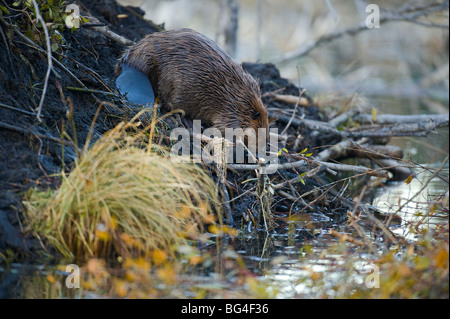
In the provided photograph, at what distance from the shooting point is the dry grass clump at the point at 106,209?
11.9 ft

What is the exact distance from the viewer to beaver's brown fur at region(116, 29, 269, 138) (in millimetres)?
5156

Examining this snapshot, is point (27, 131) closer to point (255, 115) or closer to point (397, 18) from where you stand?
point (255, 115)

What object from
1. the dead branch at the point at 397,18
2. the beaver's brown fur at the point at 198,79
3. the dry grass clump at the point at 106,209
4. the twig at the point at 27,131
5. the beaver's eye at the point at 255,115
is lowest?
the dry grass clump at the point at 106,209

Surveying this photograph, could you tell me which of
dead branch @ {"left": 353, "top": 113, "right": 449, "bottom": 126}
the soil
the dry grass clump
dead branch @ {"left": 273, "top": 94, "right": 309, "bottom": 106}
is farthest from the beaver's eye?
dead branch @ {"left": 353, "top": 113, "right": 449, "bottom": 126}

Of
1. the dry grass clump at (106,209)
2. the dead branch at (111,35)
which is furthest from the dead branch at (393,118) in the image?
the dry grass clump at (106,209)

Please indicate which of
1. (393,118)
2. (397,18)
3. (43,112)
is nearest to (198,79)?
(43,112)

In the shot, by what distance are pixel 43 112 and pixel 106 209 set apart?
4.17ft

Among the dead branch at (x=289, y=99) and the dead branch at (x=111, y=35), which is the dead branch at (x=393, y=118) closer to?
the dead branch at (x=289, y=99)

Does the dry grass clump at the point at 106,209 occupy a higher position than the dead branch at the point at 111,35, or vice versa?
the dead branch at the point at 111,35

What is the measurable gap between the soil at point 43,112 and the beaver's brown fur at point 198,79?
1.39 ft

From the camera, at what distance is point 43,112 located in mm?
4434

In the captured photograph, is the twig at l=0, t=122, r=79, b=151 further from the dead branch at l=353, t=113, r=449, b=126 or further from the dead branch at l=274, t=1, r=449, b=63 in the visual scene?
the dead branch at l=274, t=1, r=449, b=63

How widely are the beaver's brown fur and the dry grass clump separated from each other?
1.44 metres
